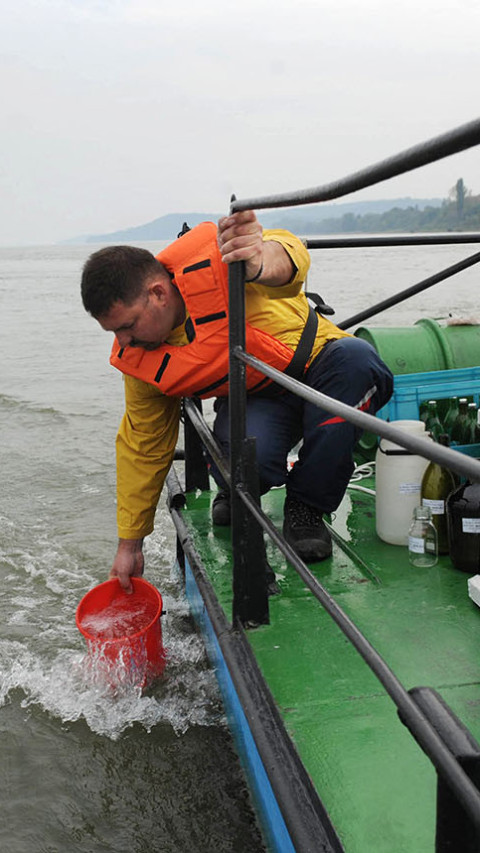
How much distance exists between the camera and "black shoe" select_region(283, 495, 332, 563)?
8.82 ft

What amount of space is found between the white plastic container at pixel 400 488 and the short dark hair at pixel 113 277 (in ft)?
3.49

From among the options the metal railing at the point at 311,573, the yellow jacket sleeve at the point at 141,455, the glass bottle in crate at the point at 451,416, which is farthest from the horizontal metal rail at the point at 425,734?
the glass bottle in crate at the point at 451,416

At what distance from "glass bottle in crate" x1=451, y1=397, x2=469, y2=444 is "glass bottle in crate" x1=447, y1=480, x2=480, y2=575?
856 mm

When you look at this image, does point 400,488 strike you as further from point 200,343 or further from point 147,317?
point 147,317

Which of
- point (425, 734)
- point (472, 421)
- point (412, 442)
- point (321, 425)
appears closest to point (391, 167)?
point (412, 442)

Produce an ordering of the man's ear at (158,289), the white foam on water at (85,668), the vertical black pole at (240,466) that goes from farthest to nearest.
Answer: the white foam on water at (85,668) → the man's ear at (158,289) → the vertical black pole at (240,466)

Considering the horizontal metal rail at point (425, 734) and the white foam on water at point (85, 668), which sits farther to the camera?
the white foam on water at point (85, 668)

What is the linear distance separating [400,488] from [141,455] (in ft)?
3.19

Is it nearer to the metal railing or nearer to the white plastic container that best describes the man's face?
the metal railing

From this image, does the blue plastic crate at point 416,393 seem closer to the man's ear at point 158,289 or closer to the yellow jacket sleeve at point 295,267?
the yellow jacket sleeve at point 295,267

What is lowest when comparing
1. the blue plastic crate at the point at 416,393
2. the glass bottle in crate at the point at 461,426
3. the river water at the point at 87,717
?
the river water at the point at 87,717

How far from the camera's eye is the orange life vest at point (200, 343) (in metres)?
2.44

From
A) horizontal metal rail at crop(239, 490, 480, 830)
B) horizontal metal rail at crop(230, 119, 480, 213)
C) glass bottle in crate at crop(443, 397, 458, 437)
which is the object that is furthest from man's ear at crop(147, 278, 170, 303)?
glass bottle in crate at crop(443, 397, 458, 437)

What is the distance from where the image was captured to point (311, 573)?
5.49 ft
